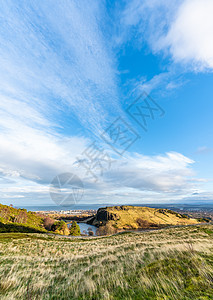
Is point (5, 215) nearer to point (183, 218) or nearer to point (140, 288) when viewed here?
point (140, 288)

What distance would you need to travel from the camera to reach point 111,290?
452 centimetres

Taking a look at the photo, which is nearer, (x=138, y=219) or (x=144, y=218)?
(x=138, y=219)

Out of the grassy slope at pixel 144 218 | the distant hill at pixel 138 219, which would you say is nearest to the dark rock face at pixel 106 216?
the distant hill at pixel 138 219

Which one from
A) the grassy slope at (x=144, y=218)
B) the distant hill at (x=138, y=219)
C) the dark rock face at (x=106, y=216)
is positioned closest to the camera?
the distant hill at (x=138, y=219)

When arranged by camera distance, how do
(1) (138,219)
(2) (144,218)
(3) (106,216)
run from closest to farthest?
(1) (138,219) → (2) (144,218) → (3) (106,216)

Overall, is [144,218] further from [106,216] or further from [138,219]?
[106,216]

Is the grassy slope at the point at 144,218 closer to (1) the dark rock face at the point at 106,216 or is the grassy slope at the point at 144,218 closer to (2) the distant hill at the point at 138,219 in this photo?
(2) the distant hill at the point at 138,219

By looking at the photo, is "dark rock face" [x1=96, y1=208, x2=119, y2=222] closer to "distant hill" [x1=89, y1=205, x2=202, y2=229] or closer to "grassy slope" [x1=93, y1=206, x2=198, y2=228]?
"distant hill" [x1=89, y1=205, x2=202, y2=229]

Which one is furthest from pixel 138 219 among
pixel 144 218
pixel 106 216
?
pixel 106 216

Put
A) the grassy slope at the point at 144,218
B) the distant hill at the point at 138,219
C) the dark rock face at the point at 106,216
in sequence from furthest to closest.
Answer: the dark rock face at the point at 106,216
the grassy slope at the point at 144,218
the distant hill at the point at 138,219

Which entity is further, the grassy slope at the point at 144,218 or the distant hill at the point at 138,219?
the grassy slope at the point at 144,218

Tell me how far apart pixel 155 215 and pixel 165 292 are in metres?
208

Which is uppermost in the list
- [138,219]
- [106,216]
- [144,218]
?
[106,216]

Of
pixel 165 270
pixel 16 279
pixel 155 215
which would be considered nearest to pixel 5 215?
pixel 16 279
